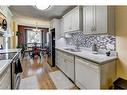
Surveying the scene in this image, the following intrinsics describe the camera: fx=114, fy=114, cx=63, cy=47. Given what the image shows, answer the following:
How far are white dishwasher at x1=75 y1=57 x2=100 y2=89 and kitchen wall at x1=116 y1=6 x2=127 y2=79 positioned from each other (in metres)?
0.65

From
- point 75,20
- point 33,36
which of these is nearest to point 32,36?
point 33,36

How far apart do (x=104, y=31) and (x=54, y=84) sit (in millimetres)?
1847

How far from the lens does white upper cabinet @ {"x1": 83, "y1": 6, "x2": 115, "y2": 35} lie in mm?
2258

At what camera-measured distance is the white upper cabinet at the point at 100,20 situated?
226 cm

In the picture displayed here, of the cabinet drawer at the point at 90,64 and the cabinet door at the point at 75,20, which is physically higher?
the cabinet door at the point at 75,20

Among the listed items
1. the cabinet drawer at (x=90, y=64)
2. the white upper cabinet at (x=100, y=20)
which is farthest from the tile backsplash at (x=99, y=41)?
the cabinet drawer at (x=90, y=64)

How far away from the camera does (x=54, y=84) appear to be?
305cm

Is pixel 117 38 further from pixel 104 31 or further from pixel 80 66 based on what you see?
pixel 80 66

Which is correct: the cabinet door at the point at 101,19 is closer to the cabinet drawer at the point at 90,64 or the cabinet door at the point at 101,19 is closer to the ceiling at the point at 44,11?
the cabinet drawer at the point at 90,64

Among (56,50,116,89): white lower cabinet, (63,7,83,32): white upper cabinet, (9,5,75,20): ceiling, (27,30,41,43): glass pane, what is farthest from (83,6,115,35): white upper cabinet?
(27,30,41,43): glass pane

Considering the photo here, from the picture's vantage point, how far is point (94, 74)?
2066 mm

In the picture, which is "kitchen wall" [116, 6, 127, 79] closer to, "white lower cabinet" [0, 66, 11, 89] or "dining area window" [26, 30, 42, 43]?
"white lower cabinet" [0, 66, 11, 89]

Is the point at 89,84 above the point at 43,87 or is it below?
above
